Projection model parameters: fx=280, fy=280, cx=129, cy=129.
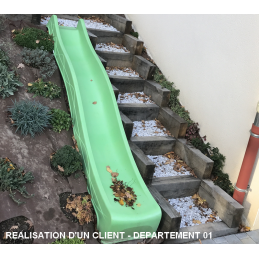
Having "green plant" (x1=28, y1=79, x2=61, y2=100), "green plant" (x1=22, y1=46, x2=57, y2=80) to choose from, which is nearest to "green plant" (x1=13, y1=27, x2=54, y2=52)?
"green plant" (x1=22, y1=46, x2=57, y2=80)

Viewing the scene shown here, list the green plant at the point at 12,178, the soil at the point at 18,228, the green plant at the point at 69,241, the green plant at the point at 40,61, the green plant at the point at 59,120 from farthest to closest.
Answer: the green plant at the point at 40,61, the green plant at the point at 59,120, the green plant at the point at 12,178, the green plant at the point at 69,241, the soil at the point at 18,228

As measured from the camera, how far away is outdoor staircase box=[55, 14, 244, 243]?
4.34 metres

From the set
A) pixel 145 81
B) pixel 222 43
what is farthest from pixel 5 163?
pixel 222 43

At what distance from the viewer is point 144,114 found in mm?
5871

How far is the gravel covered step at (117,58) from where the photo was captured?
6.58m

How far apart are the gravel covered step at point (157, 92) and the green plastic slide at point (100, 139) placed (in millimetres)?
1224

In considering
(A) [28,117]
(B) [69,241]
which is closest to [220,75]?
(A) [28,117]

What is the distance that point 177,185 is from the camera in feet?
15.7

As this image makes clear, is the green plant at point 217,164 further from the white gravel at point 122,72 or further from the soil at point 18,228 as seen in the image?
the soil at point 18,228

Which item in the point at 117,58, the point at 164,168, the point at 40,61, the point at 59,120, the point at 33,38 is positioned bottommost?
the point at 164,168

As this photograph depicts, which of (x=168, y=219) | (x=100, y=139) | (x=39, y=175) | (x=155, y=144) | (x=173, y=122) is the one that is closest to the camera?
(x=168, y=219)

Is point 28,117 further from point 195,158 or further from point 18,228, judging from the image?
point 195,158

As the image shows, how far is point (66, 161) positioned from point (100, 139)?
2.67 feet

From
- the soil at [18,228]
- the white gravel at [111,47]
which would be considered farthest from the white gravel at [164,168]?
the white gravel at [111,47]
